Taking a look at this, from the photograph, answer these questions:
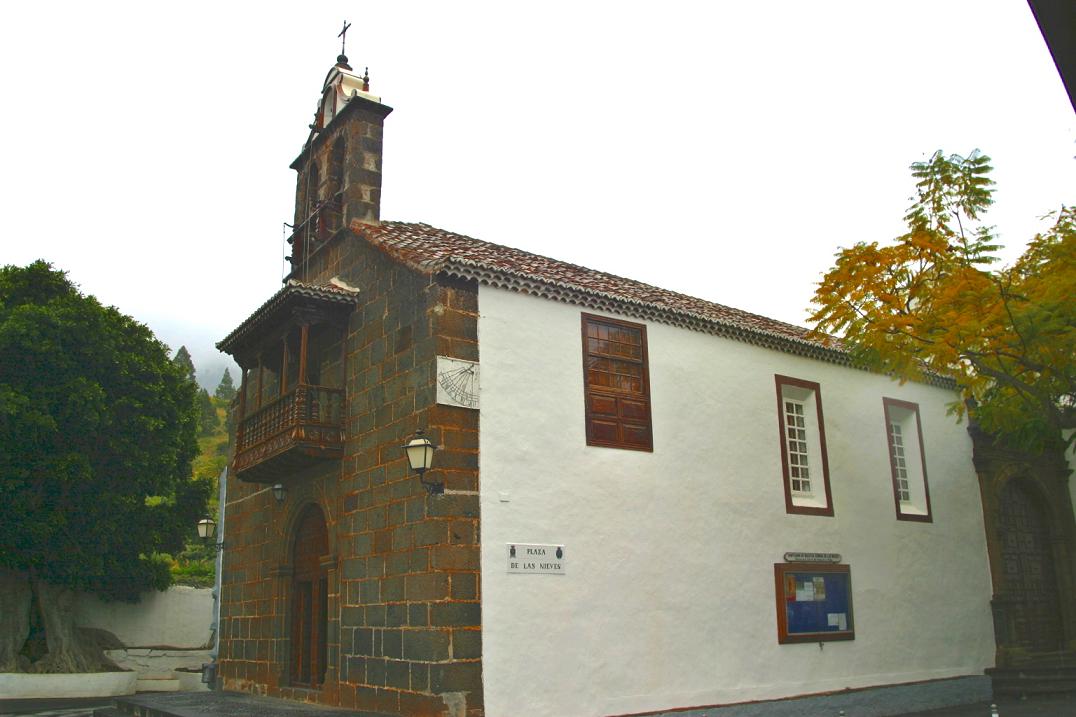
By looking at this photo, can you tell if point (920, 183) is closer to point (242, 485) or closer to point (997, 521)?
point (997, 521)

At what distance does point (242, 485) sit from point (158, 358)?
732 cm

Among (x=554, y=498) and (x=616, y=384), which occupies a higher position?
(x=616, y=384)

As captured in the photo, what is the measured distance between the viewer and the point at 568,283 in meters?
12.7

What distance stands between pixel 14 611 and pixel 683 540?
15725 mm

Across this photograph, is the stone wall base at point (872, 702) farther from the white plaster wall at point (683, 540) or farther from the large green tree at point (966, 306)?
the large green tree at point (966, 306)

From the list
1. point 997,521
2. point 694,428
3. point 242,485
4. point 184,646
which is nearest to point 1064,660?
point 997,521

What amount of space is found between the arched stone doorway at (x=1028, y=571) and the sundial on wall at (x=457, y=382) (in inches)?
482

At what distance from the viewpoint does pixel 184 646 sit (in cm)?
2375

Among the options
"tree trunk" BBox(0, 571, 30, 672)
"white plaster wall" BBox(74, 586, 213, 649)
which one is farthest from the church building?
"white plaster wall" BBox(74, 586, 213, 649)

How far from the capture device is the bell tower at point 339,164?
49.5 feet

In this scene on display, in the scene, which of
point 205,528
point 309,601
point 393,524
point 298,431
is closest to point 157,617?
point 205,528

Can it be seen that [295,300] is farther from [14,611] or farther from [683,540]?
[14,611]

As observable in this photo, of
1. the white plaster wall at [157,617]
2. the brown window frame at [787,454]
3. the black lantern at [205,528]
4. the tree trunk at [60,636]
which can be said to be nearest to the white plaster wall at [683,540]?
the brown window frame at [787,454]

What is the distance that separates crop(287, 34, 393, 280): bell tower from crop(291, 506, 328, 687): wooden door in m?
4.70
